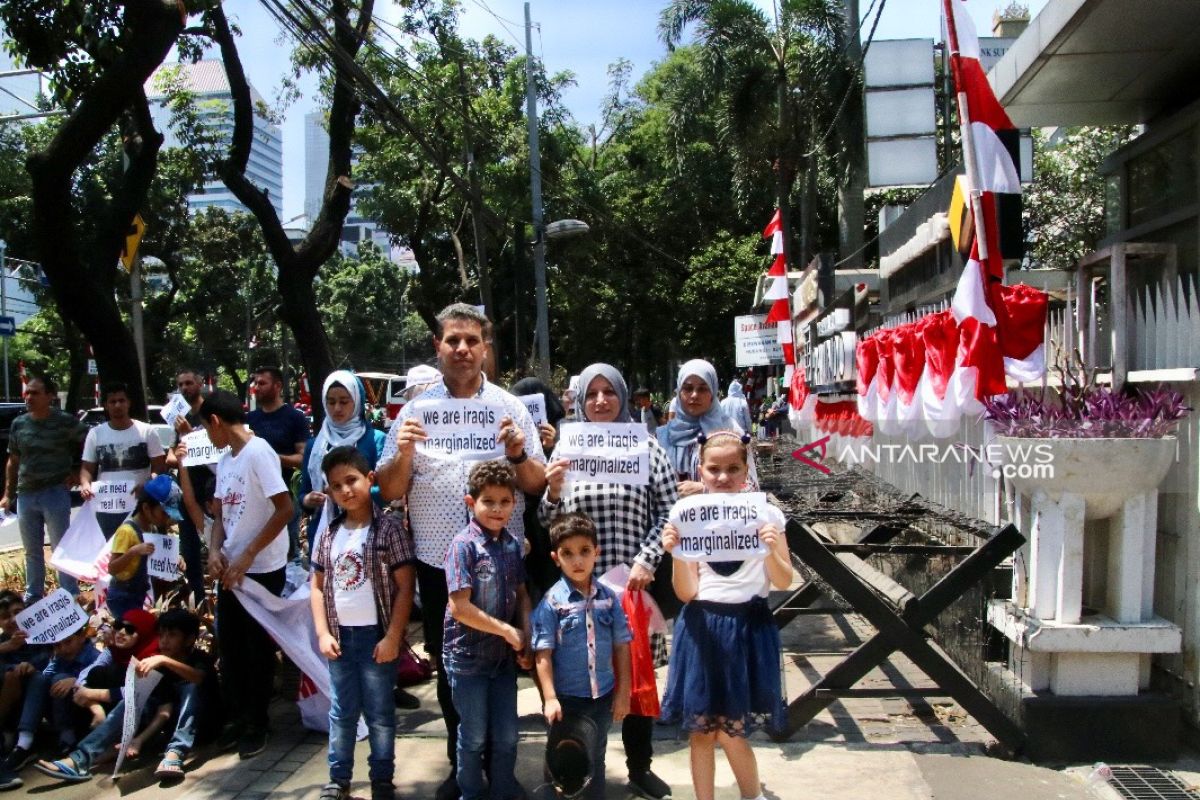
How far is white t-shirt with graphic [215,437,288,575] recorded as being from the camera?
5.29m

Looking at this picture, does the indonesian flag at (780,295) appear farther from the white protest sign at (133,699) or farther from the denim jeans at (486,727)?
the denim jeans at (486,727)

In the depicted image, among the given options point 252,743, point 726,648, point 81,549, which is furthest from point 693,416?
point 81,549

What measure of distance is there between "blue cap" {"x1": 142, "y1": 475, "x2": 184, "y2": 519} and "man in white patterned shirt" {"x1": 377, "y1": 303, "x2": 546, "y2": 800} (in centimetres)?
266

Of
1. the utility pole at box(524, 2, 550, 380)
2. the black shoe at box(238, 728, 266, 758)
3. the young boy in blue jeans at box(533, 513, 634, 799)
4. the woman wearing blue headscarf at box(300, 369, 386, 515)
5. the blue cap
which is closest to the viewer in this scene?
the young boy in blue jeans at box(533, 513, 634, 799)

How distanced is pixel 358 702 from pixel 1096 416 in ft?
11.6

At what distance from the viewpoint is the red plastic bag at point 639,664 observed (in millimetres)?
4227

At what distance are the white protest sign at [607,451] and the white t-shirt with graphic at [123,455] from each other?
157 inches

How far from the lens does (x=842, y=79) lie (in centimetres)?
2536

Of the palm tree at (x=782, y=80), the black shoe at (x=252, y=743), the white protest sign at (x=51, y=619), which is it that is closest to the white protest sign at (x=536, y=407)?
the black shoe at (x=252, y=743)

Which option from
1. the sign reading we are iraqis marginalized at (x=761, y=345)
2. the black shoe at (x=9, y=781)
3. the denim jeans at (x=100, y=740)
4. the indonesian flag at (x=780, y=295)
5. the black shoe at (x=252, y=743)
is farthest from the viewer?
the sign reading we are iraqis marginalized at (x=761, y=345)

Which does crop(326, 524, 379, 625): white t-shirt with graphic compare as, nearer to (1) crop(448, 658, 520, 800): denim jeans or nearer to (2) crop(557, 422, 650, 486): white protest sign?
(1) crop(448, 658, 520, 800): denim jeans

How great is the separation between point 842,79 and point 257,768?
2373cm

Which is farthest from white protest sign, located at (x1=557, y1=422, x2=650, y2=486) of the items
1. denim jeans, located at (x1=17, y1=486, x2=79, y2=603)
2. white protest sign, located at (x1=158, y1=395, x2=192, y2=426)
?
denim jeans, located at (x1=17, y1=486, x2=79, y2=603)

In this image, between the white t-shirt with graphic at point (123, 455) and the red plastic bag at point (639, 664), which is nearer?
the red plastic bag at point (639, 664)
